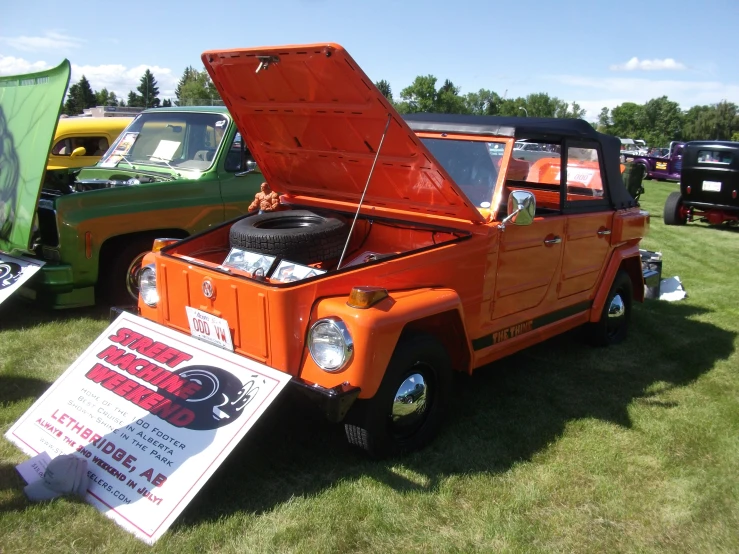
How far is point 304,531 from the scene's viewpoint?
270 cm

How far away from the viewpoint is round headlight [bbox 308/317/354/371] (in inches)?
114

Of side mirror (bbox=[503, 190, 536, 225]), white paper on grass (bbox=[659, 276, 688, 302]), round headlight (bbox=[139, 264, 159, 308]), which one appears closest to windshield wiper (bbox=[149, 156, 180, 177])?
round headlight (bbox=[139, 264, 159, 308])

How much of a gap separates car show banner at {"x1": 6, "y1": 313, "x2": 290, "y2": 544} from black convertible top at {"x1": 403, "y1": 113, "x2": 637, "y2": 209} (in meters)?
2.19

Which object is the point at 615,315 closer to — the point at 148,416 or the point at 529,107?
the point at 148,416

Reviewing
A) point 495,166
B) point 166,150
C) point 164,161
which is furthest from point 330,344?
point 166,150

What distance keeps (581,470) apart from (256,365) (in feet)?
5.98

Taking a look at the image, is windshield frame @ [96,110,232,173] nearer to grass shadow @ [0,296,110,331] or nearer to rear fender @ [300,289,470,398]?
grass shadow @ [0,296,110,331]

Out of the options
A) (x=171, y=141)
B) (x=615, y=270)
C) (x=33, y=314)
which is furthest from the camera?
(x=171, y=141)

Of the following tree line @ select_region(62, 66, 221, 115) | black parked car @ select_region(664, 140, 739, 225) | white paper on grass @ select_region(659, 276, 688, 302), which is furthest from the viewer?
tree line @ select_region(62, 66, 221, 115)

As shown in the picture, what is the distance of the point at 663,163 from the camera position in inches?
954

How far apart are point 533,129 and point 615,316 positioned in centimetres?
217

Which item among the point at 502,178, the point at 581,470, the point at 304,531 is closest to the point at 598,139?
the point at 502,178

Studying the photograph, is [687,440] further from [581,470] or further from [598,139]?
[598,139]

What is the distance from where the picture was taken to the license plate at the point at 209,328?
3.25 metres
